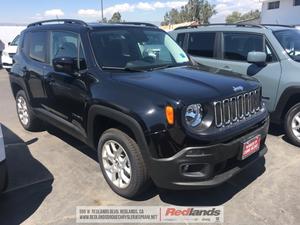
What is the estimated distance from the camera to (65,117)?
4762 mm

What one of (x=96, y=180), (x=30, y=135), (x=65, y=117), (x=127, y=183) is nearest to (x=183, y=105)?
(x=127, y=183)

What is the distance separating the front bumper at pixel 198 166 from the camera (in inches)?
130

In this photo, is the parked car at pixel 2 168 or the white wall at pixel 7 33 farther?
the white wall at pixel 7 33

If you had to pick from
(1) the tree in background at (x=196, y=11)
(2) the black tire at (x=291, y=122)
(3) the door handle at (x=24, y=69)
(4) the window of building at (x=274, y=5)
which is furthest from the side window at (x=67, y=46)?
A: (1) the tree in background at (x=196, y=11)

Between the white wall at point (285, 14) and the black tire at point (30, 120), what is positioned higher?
the white wall at point (285, 14)

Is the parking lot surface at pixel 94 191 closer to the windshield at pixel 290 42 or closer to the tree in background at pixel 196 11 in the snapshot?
the windshield at pixel 290 42

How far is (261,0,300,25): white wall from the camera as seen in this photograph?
33.2 metres

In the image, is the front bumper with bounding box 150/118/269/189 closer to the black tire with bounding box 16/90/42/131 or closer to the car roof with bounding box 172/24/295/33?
the car roof with bounding box 172/24/295/33

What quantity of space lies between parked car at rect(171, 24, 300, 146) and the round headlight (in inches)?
104

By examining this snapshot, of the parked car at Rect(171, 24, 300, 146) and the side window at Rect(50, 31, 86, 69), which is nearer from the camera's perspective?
the side window at Rect(50, 31, 86, 69)

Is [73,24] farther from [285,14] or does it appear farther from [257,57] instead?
[285,14]

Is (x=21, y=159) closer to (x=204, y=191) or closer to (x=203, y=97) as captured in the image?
(x=204, y=191)

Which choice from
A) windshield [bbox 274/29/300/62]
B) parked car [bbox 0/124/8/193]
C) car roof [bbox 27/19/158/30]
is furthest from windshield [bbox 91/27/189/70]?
windshield [bbox 274/29/300/62]

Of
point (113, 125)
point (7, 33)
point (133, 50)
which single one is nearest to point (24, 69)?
point (133, 50)
